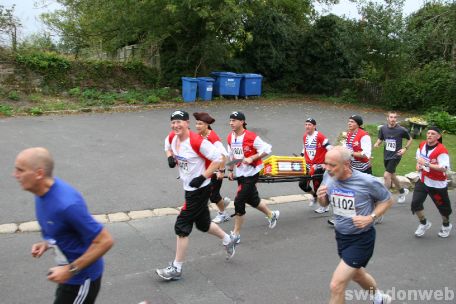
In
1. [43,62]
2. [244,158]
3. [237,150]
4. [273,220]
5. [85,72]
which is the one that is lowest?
[273,220]

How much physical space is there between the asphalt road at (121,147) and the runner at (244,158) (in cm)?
201

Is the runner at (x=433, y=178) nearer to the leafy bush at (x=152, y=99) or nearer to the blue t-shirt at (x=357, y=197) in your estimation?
the blue t-shirt at (x=357, y=197)

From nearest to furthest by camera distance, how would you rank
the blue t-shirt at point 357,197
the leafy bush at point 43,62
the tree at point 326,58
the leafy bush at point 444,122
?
1. the blue t-shirt at point 357,197
2. the leafy bush at point 444,122
3. the leafy bush at point 43,62
4. the tree at point 326,58

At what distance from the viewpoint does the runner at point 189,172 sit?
5.50 metres

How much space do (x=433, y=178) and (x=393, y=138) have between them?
169 centimetres

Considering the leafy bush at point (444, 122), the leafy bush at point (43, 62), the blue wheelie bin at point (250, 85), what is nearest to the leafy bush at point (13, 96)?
the leafy bush at point (43, 62)

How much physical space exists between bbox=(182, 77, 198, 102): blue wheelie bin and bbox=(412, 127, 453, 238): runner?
1379 centimetres

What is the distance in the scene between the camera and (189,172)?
18.5ft

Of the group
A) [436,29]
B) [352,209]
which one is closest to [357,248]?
[352,209]

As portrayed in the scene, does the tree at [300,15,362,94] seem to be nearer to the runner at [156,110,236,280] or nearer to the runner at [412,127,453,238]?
the runner at [412,127,453,238]

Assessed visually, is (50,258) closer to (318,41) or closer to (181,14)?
(181,14)

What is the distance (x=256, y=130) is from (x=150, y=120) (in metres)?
3.66

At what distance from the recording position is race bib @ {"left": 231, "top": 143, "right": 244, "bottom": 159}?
22.8 feet

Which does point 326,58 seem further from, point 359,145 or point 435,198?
point 435,198
